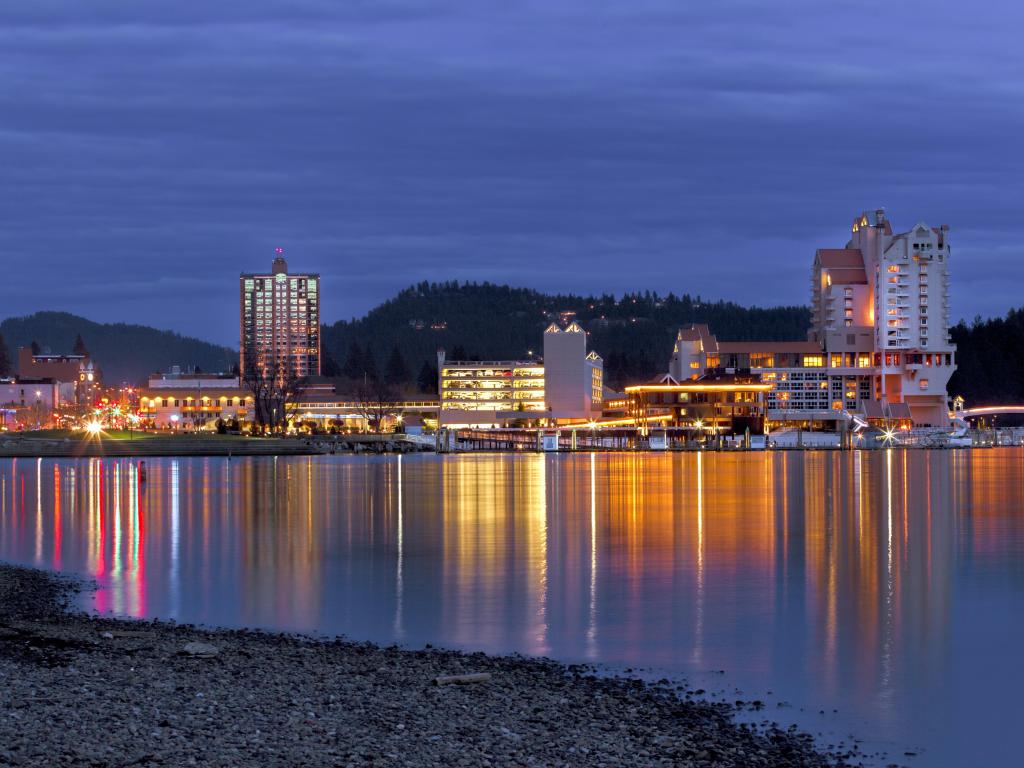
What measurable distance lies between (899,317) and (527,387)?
5566 centimetres

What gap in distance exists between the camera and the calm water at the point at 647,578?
1705cm

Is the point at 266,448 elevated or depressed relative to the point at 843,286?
depressed

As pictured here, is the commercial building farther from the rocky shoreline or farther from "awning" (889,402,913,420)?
the rocky shoreline

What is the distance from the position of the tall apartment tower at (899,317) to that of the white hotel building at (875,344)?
A: 13 cm

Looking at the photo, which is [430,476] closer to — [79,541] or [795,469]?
[795,469]

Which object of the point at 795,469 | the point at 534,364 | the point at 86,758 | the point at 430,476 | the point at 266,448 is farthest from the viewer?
the point at 534,364

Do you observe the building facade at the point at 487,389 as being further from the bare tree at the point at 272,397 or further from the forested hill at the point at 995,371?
the forested hill at the point at 995,371

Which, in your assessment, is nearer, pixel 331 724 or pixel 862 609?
pixel 331 724

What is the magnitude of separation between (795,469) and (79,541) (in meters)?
64.8

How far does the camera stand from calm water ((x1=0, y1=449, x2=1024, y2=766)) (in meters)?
17.0

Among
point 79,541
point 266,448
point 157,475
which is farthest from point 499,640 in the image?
point 266,448

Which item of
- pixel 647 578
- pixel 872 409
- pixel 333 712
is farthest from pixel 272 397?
pixel 333 712

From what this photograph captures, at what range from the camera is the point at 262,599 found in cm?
2459

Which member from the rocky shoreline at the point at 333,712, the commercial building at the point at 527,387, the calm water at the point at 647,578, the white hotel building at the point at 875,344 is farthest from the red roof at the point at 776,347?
the rocky shoreline at the point at 333,712
